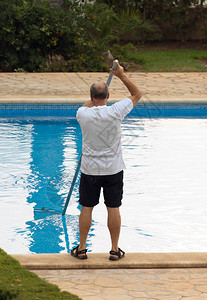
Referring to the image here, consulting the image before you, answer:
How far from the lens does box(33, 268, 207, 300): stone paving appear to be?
12.7 ft

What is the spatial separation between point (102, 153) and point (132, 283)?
3.30ft

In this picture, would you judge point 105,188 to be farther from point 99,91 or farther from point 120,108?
point 99,91

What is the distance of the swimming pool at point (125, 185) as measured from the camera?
595 centimetres

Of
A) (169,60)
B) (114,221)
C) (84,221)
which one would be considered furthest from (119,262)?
(169,60)

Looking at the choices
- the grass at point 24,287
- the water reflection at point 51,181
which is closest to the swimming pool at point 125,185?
the water reflection at point 51,181

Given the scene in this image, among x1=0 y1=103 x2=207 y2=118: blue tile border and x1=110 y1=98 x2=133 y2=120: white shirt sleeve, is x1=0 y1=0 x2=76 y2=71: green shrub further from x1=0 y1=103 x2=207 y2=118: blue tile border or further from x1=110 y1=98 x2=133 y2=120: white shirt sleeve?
x1=110 y1=98 x2=133 y2=120: white shirt sleeve

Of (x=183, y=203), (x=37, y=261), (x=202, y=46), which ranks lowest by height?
(x=202, y=46)

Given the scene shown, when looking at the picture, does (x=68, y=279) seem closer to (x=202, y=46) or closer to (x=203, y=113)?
(x=203, y=113)

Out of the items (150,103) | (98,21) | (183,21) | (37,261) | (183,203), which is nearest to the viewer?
(37,261)

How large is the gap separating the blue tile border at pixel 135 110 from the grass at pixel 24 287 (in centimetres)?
826

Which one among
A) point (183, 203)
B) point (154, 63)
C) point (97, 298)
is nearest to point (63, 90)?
A: point (154, 63)

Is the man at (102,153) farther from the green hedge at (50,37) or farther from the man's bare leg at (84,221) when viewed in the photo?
the green hedge at (50,37)

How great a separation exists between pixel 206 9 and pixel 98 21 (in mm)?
5530

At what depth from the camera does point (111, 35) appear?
1681 centimetres
